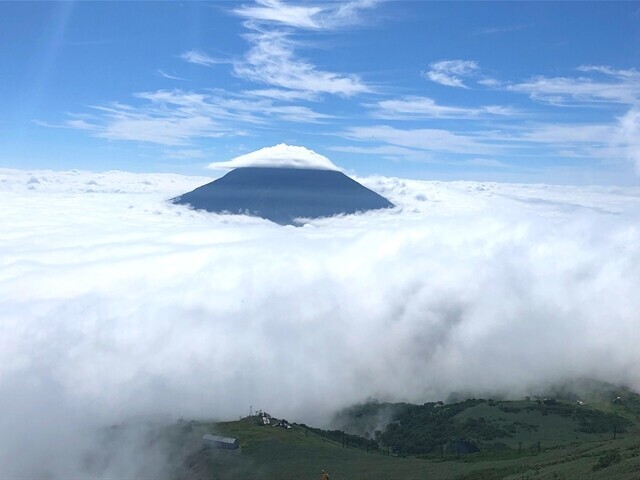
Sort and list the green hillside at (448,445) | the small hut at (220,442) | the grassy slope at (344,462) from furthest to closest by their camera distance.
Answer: the small hut at (220,442) < the green hillside at (448,445) < the grassy slope at (344,462)

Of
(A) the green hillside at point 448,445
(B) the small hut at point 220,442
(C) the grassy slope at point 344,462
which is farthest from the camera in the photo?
(B) the small hut at point 220,442

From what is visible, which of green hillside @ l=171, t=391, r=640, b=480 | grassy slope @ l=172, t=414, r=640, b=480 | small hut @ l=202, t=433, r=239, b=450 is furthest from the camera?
small hut @ l=202, t=433, r=239, b=450

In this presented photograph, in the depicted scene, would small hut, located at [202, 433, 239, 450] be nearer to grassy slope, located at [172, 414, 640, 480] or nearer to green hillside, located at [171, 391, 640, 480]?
green hillside, located at [171, 391, 640, 480]

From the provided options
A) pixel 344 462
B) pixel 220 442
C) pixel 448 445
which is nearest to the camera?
pixel 344 462

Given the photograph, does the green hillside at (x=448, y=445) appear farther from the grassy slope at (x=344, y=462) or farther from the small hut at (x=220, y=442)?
the small hut at (x=220, y=442)

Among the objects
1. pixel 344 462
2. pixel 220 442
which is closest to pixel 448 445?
pixel 344 462

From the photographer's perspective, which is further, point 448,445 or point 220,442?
point 448,445

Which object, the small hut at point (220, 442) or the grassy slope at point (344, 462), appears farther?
the small hut at point (220, 442)

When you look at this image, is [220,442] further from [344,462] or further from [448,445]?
[448,445]

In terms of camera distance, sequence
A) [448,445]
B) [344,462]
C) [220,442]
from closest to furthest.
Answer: [344,462] < [220,442] < [448,445]

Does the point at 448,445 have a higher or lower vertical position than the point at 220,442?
lower

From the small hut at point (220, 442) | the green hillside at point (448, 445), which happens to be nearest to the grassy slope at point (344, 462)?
the green hillside at point (448, 445)

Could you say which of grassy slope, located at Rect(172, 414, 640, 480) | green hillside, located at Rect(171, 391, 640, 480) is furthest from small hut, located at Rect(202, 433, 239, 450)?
grassy slope, located at Rect(172, 414, 640, 480)
